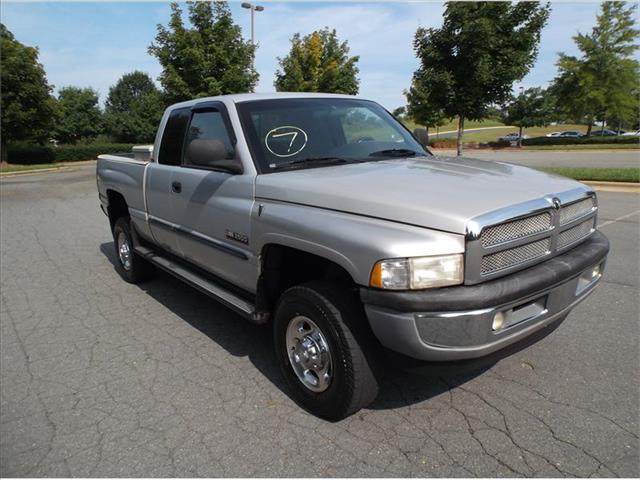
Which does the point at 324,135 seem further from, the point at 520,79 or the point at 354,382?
the point at 520,79

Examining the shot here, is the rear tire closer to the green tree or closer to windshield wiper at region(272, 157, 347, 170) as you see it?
windshield wiper at region(272, 157, 347, 170)

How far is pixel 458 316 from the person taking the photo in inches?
89.4

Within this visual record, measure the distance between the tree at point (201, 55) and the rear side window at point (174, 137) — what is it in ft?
47.9

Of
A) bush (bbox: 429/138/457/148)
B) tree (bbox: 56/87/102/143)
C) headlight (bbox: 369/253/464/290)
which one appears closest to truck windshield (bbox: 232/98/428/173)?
headlight (bbox: 369/253/464/290)

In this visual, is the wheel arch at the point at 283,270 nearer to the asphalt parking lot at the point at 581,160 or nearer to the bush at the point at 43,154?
the asphalt parking lot at the point at 581,160

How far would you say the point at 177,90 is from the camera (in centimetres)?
1869

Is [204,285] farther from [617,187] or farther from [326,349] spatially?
[617,187]

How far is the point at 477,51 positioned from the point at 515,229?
12.6 metres

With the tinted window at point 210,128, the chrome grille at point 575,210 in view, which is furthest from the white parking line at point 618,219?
the tinted window at point 210,128

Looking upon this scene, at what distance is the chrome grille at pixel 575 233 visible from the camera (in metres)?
2.82

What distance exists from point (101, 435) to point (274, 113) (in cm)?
240

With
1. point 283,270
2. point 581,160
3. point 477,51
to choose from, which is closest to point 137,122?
point 581,160

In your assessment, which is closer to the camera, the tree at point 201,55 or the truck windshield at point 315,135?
the truck windshield at point 315,135

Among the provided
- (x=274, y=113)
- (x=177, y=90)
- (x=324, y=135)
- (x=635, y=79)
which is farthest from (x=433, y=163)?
(x=635, y=79)
